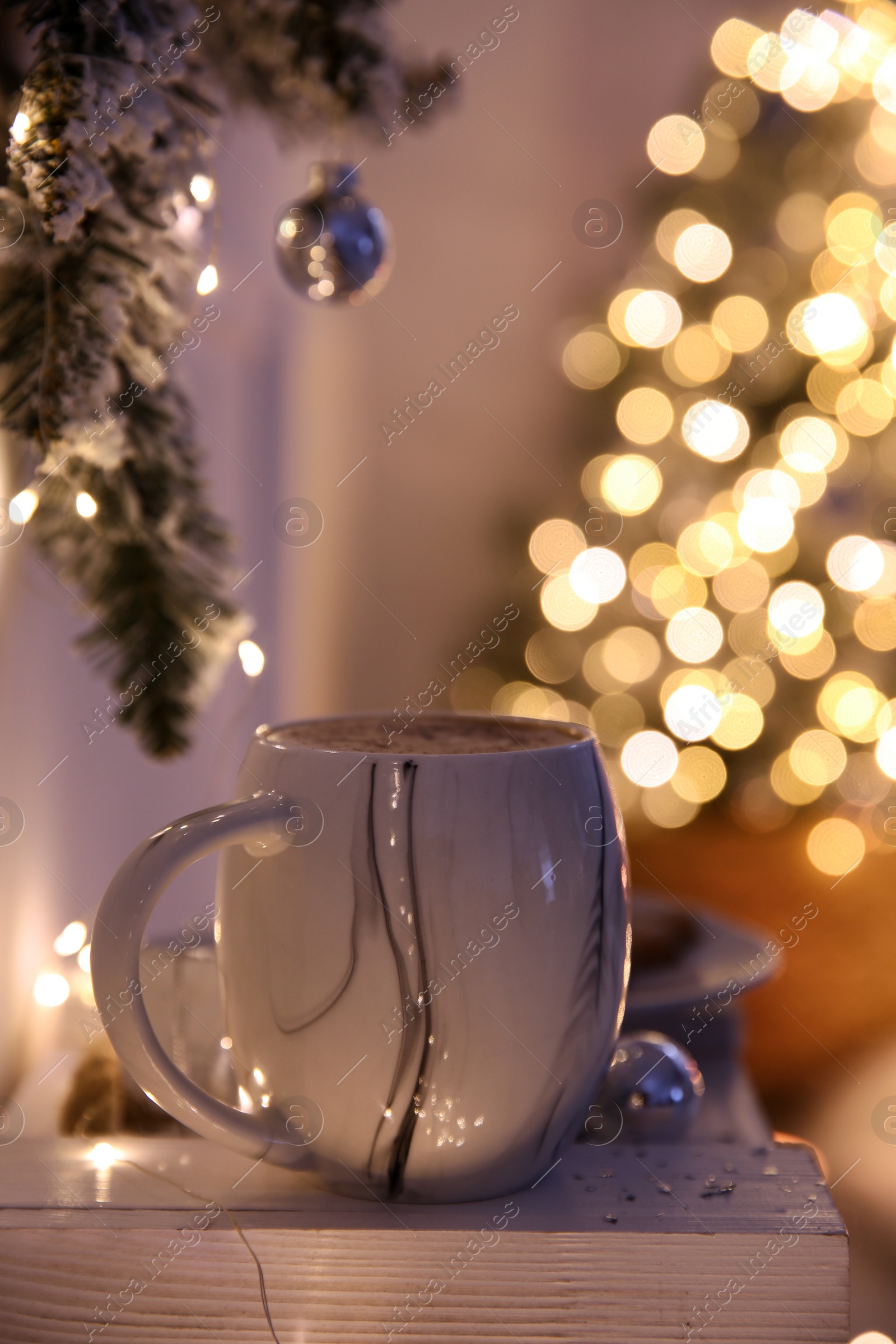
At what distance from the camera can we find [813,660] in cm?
227

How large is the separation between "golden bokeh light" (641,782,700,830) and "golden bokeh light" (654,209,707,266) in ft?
3.96

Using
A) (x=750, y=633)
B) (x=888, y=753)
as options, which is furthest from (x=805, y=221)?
(x=888, y=753)

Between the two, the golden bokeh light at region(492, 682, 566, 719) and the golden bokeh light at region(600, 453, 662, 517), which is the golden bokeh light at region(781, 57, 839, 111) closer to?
the golden bokeh light at region(600, 453, 662, 517)

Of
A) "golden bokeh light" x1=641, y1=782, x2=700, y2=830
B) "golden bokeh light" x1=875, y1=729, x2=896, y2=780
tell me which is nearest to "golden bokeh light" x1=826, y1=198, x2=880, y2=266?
"golden bokeh light" x1=875, y1=729, x2=896, y2=780

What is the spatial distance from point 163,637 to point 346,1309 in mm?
327

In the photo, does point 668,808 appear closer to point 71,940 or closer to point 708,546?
point 708,546

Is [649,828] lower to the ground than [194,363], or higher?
lower

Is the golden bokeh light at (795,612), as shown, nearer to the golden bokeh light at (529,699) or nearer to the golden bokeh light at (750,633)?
the golden bokeh light at (750,633)

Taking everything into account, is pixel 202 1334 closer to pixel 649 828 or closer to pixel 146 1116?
pixel 146 1116

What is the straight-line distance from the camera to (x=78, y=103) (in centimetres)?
37

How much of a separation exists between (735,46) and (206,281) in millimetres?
2203

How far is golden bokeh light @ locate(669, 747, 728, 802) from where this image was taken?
2447 mm

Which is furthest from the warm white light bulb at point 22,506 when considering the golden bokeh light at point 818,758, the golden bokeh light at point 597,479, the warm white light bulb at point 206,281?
the golden bokeh light at point 818,758

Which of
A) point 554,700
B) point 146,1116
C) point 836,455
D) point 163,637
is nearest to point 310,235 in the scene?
point 163,637
